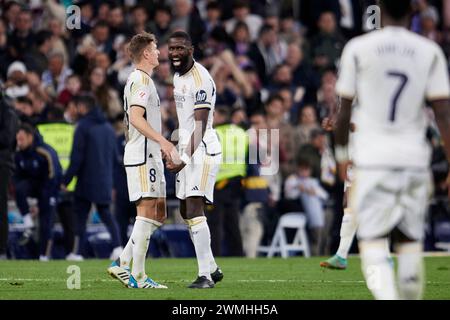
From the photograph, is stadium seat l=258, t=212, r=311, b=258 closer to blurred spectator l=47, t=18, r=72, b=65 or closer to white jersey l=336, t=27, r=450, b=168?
blurred spectator l=47, t=18, r=72, b=65

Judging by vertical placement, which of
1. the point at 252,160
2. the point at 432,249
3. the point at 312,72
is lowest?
the point at 432,249

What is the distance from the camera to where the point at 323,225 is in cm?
2355

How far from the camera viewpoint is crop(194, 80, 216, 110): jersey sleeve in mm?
13586

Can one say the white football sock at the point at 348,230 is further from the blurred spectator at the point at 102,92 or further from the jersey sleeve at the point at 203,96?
the blurred spectator at the point at 102,92

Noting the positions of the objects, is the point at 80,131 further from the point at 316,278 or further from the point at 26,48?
the point at 316,278

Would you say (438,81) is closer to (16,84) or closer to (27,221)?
(27,221)

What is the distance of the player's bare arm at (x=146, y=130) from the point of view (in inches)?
512

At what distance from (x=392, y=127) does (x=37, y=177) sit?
1343 centimetres

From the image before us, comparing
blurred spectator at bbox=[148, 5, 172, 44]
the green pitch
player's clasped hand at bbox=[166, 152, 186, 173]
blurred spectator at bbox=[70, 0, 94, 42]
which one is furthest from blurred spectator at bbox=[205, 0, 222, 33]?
player's clasped hand at bbox=[166, 152, 186, 173]

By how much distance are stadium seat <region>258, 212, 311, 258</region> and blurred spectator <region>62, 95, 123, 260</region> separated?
3.32 m

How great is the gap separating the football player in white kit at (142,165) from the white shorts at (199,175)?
27 centimetres

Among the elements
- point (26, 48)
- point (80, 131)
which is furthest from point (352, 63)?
point (26, 48)

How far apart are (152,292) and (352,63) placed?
15.1 feet

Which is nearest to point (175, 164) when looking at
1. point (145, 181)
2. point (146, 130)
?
point (146, 130)
